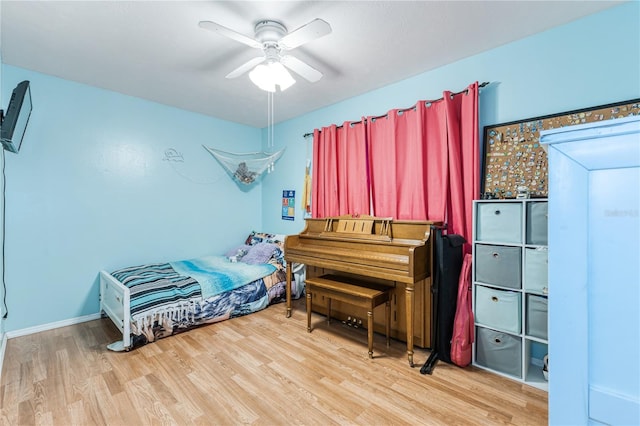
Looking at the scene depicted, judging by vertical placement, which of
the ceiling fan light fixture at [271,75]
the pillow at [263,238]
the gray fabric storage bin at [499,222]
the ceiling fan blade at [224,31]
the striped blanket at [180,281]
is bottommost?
the striped blanket at [180,281]

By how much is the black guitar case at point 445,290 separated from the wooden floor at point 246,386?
0.12m

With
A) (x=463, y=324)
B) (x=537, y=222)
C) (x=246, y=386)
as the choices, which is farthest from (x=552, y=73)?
(x=246, y=386)

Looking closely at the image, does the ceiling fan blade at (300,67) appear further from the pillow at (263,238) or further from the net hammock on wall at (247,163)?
the pillow at (263,238)

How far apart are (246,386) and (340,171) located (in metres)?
2.34

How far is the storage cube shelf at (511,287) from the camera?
1931mm

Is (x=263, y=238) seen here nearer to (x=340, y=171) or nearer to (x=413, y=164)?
(x=340, y=171)

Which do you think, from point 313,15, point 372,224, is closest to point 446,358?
point 372,224

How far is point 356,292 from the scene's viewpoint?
2.45m

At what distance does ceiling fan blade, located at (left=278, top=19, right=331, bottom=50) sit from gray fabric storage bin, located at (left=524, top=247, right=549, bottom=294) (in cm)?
197

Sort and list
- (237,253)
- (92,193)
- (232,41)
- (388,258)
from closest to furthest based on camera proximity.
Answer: (232,41) → (388,258) → (92,193) → (237,253)

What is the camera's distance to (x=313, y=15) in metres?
1.99

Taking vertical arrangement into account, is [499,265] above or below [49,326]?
above

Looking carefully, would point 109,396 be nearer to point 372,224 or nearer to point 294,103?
point 372,224

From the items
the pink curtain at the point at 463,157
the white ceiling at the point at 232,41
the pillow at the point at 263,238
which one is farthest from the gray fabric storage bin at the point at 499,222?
the pillow at the point at 263,238
